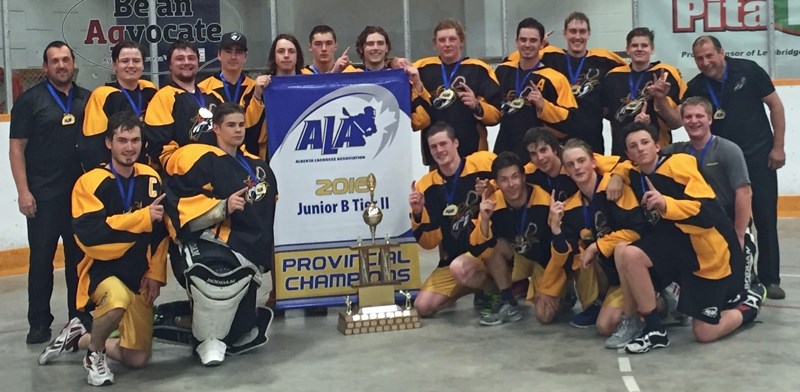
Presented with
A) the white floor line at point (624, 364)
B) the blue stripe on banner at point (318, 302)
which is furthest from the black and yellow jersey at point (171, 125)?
the white floor line at point (624, 364)

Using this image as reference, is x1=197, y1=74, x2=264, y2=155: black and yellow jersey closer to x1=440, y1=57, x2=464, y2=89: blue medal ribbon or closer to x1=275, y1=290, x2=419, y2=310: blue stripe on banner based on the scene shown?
x1=275, y1=290, x2=419, y2=310: blue stripe on banner

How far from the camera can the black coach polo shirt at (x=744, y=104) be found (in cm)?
562

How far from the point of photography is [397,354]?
A: 472cm

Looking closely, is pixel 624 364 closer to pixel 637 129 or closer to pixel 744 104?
pixel 637 129

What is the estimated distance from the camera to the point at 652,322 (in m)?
4.68

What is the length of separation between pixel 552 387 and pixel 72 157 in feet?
9.15

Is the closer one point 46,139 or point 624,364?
point 624,364

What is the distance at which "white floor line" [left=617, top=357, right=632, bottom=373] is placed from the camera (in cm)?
430

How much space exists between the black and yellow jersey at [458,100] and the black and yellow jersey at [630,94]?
626 millimetres

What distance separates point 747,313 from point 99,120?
128 inches

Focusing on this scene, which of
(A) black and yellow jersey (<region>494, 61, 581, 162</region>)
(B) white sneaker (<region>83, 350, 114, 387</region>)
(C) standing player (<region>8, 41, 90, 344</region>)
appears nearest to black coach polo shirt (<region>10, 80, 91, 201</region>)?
(C) standing player (<region>8, 41, 90, 344</region>)

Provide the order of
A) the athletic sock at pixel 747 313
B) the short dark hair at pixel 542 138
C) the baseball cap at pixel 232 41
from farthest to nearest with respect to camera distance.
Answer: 1. the baseball cap at pixel 232 41
2. the short dark hair at pixel 542 138
3. the athletic sock at pixel 747 313

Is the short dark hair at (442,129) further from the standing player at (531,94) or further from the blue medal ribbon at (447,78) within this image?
the standing player at (531,94)

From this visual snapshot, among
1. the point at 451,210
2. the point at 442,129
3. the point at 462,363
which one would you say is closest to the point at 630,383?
the point at 462,363
